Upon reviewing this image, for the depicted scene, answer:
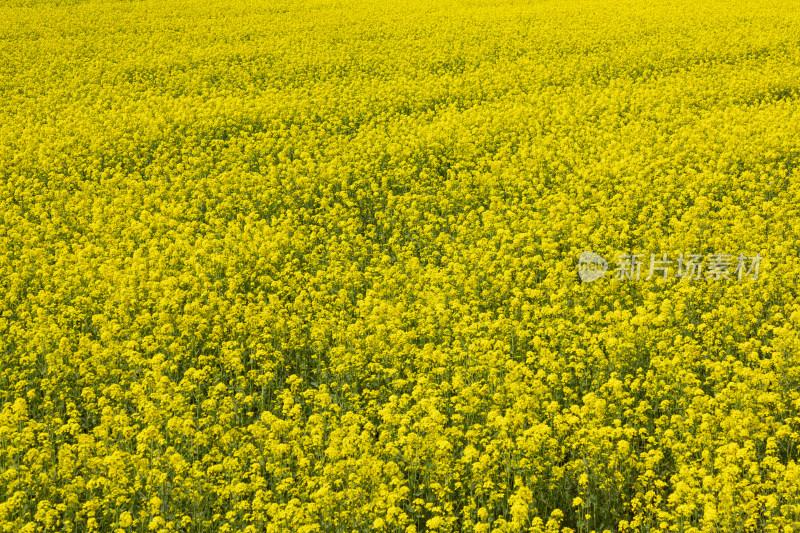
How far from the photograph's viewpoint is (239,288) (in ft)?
33.8

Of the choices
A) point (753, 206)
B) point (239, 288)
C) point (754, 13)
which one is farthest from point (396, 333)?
point (754, 13)

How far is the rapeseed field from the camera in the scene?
6.26 m

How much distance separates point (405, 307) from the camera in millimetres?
9477

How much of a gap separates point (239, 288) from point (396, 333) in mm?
3076

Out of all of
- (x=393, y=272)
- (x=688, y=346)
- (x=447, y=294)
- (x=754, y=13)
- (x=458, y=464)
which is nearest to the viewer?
(x=458, y=464)

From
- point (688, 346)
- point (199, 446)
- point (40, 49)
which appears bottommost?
point (199, 446)

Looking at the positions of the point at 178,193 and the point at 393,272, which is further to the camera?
the point at 178,193

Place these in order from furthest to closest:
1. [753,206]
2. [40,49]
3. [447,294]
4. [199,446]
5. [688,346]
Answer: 1. [40,49]
2. [753,206]
3. [447,294]
4. [688,346]
5. [199,446]

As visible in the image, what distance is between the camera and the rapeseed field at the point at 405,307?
626cm

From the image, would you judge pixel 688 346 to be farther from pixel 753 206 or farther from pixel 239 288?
pixel 239 288

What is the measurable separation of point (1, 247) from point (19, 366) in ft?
12.4

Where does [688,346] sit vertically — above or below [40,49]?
below

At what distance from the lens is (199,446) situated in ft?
23.6

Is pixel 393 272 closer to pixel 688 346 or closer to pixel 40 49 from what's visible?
pixel 688 346
